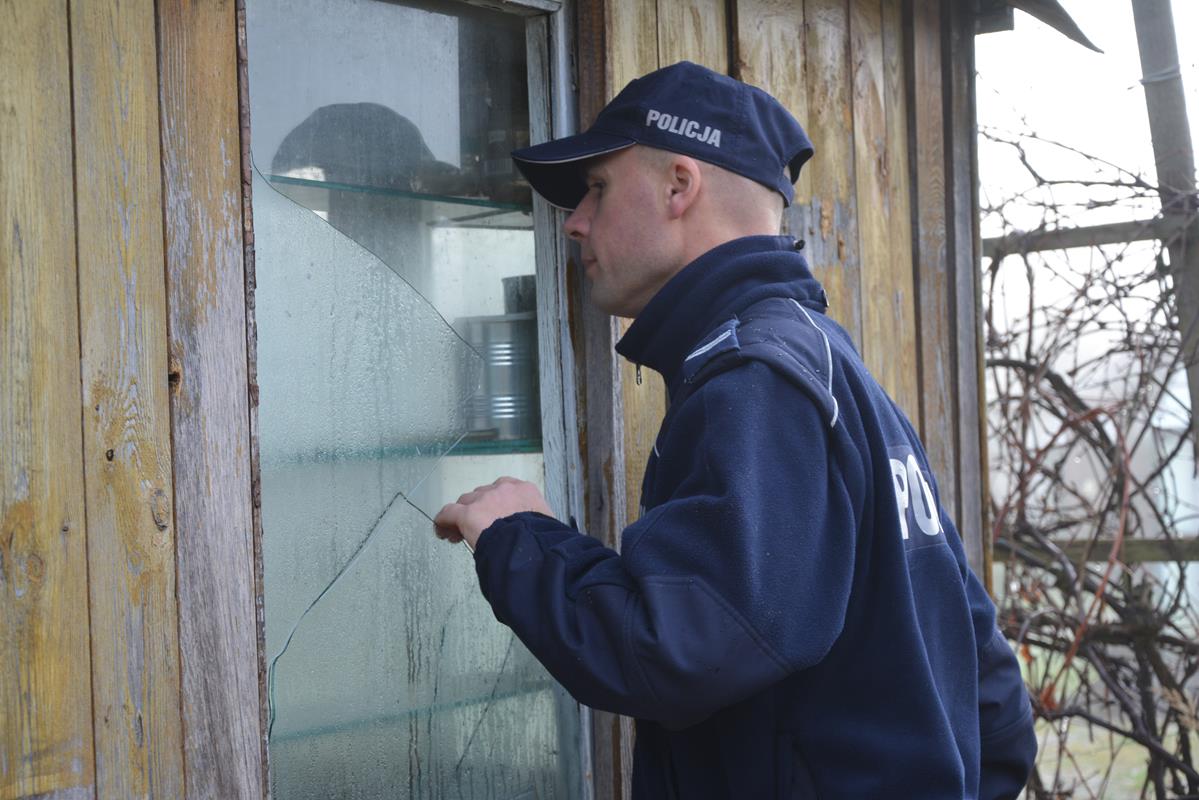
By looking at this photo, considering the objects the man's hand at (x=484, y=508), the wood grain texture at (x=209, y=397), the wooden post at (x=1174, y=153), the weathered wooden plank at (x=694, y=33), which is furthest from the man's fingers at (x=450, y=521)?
the wooden post at (x=1174, y=153)

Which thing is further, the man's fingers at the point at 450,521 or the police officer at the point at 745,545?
the man's fingers at the point at 450,521

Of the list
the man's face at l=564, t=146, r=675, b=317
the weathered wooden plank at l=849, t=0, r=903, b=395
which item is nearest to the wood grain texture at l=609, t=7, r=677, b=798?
the man's face at l=564, t=146, r=675, b=317

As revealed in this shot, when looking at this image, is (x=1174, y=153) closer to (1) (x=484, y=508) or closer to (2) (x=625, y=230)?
(2) (x=625, y=230)

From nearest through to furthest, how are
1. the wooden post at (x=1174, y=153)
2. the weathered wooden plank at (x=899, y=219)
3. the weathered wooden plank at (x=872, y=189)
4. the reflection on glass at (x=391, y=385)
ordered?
the reflection on glass at (x=391, y=385) < the weathered wooden plank at (x=872, y=189) < the weathered wooden plank at (x=899, y=219) < the wooden post at (x=1174, y=153)

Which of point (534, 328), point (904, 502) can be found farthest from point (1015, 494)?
point (904, 502)

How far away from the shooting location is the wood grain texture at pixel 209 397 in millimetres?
1795

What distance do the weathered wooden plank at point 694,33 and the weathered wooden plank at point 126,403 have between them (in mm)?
1250

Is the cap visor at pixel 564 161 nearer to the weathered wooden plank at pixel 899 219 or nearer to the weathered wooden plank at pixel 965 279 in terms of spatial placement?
the weathered wooden plank at pixel 899 219

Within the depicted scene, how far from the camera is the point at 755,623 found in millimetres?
1432

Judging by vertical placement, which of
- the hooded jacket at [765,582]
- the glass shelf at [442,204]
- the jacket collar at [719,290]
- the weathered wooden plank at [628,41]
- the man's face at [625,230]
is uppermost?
the weathered wooden plank at [628,41]

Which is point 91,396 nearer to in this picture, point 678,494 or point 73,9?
point 73,9

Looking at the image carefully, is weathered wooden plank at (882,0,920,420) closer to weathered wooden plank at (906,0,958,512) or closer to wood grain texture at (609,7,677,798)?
weathered wooden plank at (906,0,958,512)

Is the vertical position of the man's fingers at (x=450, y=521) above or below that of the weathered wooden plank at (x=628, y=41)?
below

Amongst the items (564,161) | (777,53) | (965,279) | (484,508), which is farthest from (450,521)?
(965,279)
